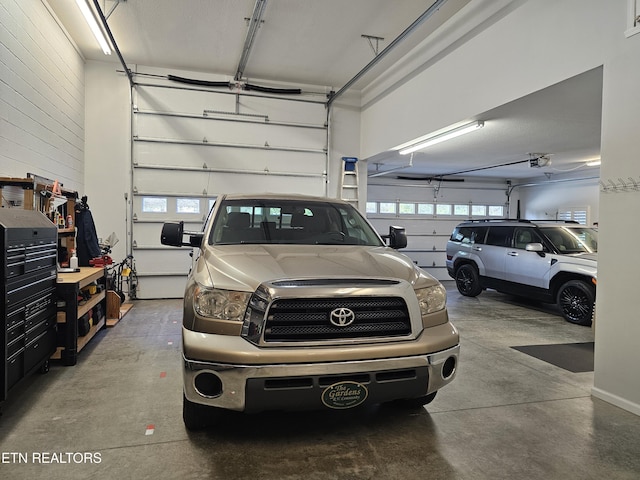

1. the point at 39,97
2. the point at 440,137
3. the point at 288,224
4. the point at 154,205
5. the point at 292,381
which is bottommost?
the point at 292,381

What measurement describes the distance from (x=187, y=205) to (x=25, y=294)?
5.27 m

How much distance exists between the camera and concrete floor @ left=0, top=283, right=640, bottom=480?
2268 millimetres

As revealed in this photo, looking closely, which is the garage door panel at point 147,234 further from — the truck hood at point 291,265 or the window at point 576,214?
the window at point 576,214

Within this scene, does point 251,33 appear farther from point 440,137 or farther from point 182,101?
point 440,137

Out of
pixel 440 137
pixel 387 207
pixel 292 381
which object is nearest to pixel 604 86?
pixel 440 137

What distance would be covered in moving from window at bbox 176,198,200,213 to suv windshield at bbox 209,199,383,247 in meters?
4.94

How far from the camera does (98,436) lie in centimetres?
260

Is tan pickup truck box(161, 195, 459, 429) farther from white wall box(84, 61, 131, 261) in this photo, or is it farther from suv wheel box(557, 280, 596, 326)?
white wall box(84, 61, 131, 261)

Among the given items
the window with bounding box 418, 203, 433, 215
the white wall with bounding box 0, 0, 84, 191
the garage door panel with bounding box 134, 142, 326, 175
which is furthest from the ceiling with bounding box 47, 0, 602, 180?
the window with bounding box 418, 203, 433, 215

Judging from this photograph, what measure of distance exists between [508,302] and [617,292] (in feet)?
18.2

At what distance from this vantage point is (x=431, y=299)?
255cm

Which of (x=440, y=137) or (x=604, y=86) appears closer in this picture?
(x=604, y=86)

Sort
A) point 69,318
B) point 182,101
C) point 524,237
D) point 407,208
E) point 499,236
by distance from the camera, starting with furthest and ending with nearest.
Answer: point 407,208 → point 499,236 → point 182,101 → point 524,237 → point 69,318

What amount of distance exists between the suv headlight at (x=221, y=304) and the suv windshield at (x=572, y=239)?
6.64 metres
